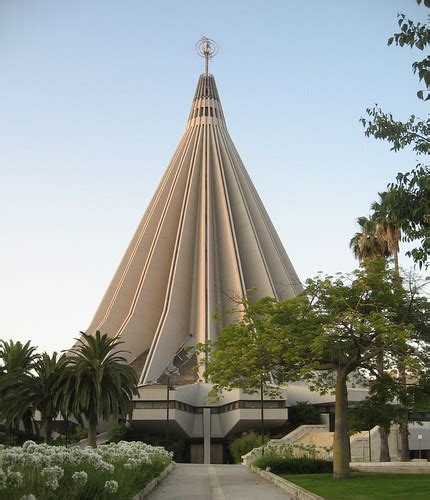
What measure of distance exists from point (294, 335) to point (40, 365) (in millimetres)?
21978

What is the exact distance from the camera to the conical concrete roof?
66062 millimetres

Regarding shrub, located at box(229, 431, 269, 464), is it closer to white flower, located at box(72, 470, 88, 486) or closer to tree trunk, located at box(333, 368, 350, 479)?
tree trunk, located at box(333, 368, 350, 479)

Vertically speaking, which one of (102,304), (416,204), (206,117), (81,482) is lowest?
(81,482)

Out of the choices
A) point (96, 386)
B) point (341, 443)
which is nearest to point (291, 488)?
point (341, 443)

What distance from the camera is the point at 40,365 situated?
37.4m

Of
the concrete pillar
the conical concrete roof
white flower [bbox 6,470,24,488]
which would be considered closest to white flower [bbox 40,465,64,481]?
white flower [bbox 6,470,24,488]

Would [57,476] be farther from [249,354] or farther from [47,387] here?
[47,387]

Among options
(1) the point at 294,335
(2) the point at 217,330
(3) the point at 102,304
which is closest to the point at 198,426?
(2) the point at 217,330

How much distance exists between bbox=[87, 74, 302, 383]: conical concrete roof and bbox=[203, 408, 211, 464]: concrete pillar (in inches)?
268

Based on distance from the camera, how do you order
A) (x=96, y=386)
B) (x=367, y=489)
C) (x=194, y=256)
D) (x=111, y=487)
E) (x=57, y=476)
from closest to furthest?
(x=57, y=476) < (x=111, y=487) < (x=367, y=489) < (x=96, y=386) < (x=194, y=256)

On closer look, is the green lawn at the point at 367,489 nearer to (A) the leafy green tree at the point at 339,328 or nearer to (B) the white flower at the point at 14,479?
(A) the leafy green tree at the point at 339,328

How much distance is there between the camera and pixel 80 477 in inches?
379

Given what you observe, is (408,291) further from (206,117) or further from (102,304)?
(206,117)

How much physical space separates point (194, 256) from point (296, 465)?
50.3 m
